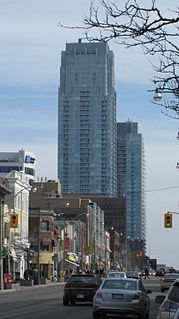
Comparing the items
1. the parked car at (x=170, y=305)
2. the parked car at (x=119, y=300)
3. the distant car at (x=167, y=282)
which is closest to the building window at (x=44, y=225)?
the distant car at (x=167, y=282)

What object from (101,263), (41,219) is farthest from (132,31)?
(101,263)

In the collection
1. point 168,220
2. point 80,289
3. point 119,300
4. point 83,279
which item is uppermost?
point 168,220

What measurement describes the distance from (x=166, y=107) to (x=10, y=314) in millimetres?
15459

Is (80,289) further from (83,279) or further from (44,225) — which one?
(44,225)

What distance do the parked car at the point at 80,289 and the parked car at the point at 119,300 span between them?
10832mm

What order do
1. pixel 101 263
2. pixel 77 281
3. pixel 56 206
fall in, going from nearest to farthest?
pixel 77 281, pixel 56 206, pixel 101 263

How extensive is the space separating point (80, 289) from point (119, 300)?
11.8m

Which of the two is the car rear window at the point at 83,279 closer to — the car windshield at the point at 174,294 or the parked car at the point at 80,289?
the parked car at the point at 80,289

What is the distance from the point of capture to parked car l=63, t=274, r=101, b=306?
37.3m

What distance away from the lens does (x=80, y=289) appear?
37.6m

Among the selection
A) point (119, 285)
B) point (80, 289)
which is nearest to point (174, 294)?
point (119, 285)

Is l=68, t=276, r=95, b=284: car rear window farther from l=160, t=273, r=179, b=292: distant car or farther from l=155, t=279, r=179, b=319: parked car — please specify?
l=155, t=279, r=179, b=319: parked car

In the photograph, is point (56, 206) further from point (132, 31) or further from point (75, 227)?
point (132, 31)

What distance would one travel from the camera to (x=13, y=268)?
89250mm
